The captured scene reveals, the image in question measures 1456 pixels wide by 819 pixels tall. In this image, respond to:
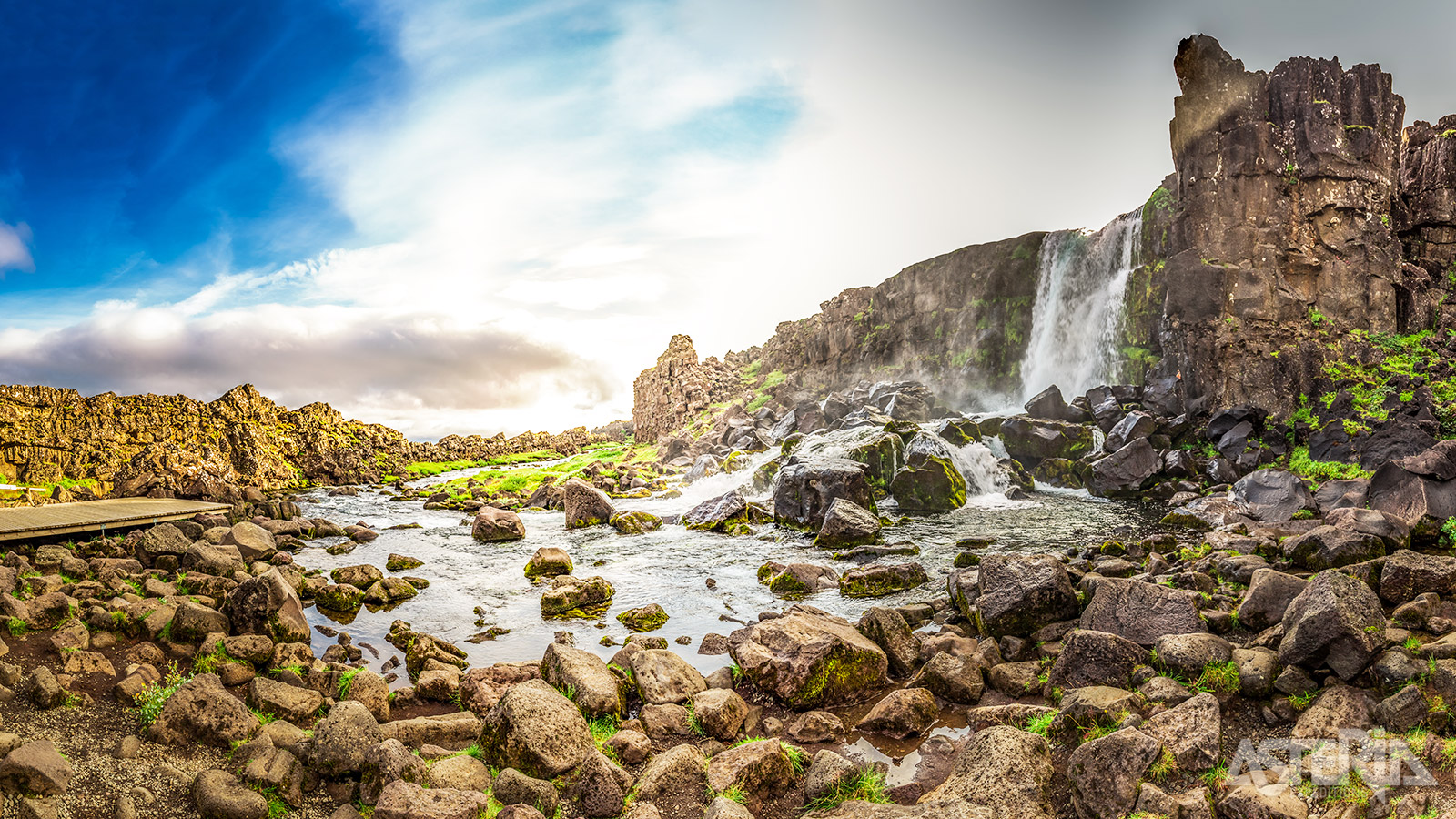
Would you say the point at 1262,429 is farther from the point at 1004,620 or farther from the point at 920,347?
the point at 920,347

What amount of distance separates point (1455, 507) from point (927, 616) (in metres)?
11.4

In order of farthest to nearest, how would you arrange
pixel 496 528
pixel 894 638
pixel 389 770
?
1. pixel 496 528
2. pixel 894 638
3. pixel 389 770

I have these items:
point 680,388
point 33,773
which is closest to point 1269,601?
point 33,773

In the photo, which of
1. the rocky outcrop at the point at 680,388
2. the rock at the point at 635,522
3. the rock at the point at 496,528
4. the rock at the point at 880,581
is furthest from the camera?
the rocky outcrop at the point at 680,388

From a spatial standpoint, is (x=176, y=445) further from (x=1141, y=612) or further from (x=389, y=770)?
(x=1141, y=612)

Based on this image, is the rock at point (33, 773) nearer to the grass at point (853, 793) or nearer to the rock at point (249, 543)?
the grass at point (853, 793)

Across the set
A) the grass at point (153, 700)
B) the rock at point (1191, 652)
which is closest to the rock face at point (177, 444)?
the grass at point (153, 700)

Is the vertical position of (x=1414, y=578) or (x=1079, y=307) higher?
(x=1079, y=307)

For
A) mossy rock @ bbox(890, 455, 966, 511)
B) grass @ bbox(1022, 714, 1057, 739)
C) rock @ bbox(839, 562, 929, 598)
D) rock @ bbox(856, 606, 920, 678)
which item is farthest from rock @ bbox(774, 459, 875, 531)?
grass @ bbox(1022, 714, 1057, 739)

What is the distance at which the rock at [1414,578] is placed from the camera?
31.1 feet

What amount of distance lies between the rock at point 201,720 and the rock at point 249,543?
37.7ft

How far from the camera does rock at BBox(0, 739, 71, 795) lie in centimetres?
584

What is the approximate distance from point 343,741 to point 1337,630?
10.9 metres

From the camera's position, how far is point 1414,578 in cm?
958
